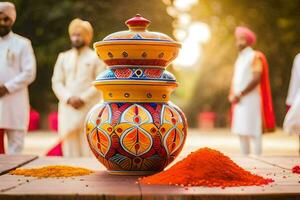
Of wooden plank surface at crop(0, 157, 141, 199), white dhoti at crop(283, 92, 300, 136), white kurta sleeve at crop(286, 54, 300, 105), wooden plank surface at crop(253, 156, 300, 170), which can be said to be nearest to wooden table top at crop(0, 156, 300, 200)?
wooden plank surface at crop(0, 157, 141, 199)

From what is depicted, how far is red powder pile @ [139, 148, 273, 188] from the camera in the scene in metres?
2.85

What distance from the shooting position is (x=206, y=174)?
2938mm

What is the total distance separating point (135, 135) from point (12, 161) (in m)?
1.01

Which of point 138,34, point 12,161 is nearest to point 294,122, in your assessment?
point 138,34

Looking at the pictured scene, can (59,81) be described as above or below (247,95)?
above

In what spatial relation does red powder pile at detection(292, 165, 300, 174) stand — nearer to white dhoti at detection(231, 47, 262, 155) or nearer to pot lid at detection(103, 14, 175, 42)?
pot lid at detection(103, 14, 175, 42)

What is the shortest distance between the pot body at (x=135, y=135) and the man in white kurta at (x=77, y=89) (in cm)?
421

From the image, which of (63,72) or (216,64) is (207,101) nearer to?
(216,64)

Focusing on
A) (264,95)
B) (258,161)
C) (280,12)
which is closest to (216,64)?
(280,12)

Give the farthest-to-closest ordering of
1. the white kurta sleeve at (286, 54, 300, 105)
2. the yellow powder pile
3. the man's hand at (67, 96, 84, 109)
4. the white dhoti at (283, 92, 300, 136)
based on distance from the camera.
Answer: the man's hand at (67, 96, 84, 109) → the white kurta sleeve at (286, 54, 300, 105) → the white dhoti at (283, 92, 300, 136) → the yellow powder pile

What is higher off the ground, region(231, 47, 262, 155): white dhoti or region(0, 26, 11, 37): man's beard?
region(0, 26, 11, 37): man's beard

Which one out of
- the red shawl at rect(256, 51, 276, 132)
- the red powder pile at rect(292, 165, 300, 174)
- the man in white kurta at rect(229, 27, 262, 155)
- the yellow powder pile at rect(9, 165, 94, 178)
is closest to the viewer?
the yellow powder pile at rect(9, 165, 94, 178)

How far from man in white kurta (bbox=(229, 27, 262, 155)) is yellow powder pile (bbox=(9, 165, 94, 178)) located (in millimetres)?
6035

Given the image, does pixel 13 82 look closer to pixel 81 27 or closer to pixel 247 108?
pixel 81 27
